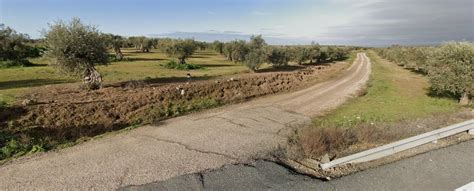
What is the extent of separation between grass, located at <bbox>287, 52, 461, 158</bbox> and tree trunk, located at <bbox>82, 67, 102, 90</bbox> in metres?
15.3

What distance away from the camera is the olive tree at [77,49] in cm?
Result: 2138

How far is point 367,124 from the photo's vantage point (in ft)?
42.4

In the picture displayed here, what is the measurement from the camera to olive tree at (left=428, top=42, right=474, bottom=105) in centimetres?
1880

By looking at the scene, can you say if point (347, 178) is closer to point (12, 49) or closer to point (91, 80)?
point (91, 80)

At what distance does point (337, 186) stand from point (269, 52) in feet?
145

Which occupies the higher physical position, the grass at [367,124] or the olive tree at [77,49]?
the olive tree at [77,49]

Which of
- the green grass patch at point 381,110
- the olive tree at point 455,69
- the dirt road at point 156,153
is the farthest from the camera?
the olive tree at point 455,69

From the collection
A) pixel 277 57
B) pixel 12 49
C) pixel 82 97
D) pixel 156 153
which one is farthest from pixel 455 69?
pixel 12 49

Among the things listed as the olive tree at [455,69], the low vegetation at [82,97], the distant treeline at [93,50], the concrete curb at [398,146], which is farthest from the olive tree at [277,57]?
the concrete curb at [398,146]

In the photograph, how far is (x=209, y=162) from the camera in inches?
347

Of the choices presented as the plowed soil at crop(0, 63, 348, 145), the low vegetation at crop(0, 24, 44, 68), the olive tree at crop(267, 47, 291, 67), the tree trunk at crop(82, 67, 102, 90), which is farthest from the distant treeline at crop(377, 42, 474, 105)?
the low vegetation at crop(0, 24, 44, 68)

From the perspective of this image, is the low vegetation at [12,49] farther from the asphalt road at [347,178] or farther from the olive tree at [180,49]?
the asphalt road at [347,178]

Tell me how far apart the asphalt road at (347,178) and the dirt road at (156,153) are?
1.88 feet

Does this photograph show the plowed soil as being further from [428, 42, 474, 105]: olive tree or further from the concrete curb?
[428, 42, 474, 105]: olive tree
